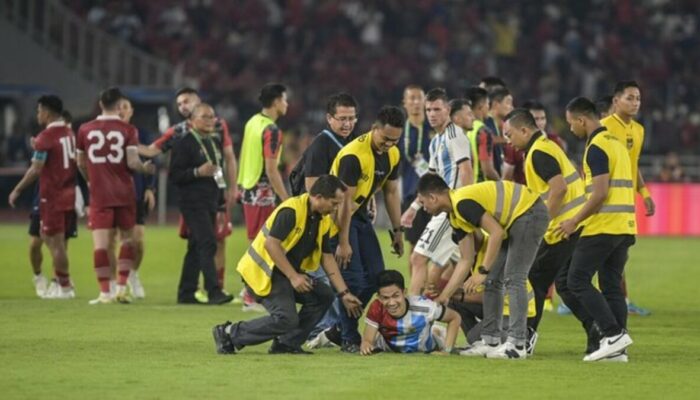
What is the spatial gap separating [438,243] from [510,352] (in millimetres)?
2782

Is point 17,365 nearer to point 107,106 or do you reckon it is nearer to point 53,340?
point 53,340

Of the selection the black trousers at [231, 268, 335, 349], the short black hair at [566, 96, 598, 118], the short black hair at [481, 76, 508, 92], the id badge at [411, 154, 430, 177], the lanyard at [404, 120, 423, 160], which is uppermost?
the short black hair at [481, 76, 508, 92]

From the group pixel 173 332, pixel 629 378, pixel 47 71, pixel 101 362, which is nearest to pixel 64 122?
pixel 173 332

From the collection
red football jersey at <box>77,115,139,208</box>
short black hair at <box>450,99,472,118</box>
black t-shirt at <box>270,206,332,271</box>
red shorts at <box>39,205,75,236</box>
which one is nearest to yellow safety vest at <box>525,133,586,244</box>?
black t-shirt at <box>270,206,332,271</box>

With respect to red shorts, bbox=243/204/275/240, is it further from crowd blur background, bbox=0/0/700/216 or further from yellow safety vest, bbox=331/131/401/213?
crowd blur background, bbox=0/0/700/216

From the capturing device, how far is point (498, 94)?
17266 millimetres

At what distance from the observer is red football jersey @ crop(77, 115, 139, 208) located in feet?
56.5

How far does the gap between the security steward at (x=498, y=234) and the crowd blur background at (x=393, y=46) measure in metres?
24.3

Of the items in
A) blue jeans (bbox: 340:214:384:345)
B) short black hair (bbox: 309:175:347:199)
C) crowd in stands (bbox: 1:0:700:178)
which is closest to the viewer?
short black hair (bbox: 309:175:347:199)

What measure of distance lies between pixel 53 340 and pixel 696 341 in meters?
5.79

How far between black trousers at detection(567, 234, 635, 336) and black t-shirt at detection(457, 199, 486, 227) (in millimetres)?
1158

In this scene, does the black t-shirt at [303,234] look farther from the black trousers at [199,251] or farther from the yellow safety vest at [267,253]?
the black trousers at [199,251]

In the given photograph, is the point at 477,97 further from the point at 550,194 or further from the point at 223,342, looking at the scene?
the point at 223,342

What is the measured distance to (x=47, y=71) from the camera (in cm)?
3738
